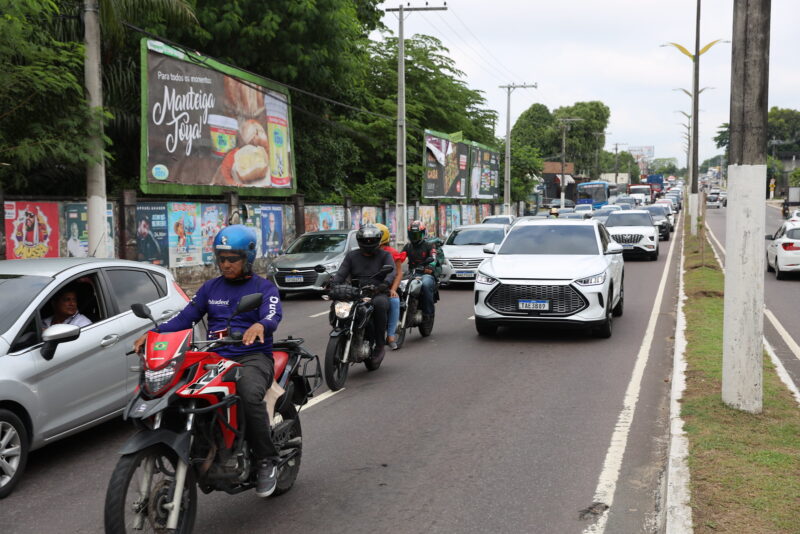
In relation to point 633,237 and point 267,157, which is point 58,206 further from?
point 633,237

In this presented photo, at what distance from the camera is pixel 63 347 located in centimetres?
588

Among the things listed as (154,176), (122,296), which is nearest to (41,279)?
(122,296)

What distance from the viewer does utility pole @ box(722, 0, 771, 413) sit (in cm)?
670

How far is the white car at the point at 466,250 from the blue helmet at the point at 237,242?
46.7ft

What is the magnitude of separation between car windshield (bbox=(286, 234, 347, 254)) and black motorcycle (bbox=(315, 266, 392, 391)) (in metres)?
10.2

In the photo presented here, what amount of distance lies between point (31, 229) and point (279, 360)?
12.7 meters

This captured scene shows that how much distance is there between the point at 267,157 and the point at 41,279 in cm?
1961

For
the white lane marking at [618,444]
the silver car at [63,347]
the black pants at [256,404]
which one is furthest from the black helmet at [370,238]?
the black pants at [256,404]

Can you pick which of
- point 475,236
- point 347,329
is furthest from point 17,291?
point 475,236

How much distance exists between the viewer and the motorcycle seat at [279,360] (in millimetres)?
5031

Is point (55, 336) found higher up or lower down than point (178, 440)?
higher up

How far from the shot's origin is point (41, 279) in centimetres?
612

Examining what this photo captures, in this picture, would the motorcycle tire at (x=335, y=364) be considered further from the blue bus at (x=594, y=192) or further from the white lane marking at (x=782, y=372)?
the blue bus at (x=594, y=192)

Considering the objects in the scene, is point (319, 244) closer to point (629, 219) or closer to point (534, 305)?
point (534, 305)
